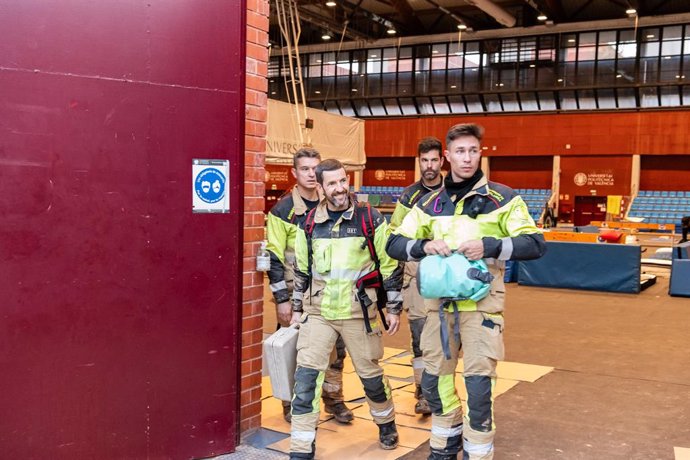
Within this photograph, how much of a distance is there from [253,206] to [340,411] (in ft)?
5.17

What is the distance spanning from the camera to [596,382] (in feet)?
20.2

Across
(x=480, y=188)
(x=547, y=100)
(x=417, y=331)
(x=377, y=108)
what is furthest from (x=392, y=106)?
(x=480, y=188)

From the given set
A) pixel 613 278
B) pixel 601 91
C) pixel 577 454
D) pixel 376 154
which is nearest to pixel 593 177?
pixel 601 91

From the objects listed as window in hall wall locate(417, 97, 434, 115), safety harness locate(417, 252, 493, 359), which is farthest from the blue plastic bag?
window in hall wall locate(417, 97, 434, 115)

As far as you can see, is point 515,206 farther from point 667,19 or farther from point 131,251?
point 667,19

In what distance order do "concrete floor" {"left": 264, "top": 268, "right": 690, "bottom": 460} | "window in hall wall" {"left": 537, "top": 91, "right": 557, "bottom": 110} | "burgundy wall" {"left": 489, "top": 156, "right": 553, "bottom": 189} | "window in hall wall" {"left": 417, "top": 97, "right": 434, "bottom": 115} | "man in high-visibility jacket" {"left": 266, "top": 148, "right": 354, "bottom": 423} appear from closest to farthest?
"concrete floor" {"left": 264, "top": 268, "right": 690, "bottom": 460} → "man in high-visibility jacket" {"left": 266, "top": 148, "right": 354, "bottom": 423} → "window in hall wall" {"left": 537, "top": 91, "right": 557, "bottom": 110} → "burgundy wall" {"left": 489, "top": 156, "right": 553, "bottom": 189} → "window in hall wall" {"left": 417, "top": 97, "right": 434, "bottom": 115}

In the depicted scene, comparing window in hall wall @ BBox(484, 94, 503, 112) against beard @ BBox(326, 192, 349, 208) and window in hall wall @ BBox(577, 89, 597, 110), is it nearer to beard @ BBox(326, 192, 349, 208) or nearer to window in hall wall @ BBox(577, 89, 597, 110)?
window in hall wall @ BBox(577, 89, 597, 110)

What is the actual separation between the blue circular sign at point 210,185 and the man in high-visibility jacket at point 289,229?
25.3 inches

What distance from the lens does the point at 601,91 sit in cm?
3056

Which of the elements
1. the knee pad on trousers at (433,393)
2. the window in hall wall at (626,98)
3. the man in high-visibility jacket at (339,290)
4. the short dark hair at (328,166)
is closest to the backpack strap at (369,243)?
the man in high-visibility jacket at (339,290)

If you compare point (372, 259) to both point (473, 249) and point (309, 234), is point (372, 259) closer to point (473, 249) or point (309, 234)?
point (309, 234)

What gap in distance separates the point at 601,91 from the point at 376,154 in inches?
413

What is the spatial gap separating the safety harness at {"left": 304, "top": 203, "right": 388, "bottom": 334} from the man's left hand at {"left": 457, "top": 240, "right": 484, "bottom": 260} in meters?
0.70

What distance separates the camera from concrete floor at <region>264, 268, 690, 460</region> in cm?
454
